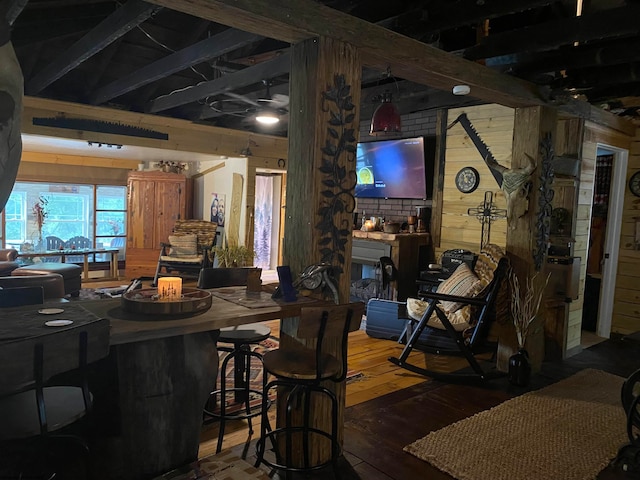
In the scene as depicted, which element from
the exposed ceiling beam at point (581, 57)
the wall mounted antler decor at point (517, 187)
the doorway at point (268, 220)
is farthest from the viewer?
the doorway at point (268, 220)

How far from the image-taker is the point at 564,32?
275 centimetres

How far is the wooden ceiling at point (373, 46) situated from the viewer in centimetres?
237

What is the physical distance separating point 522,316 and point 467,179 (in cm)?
187

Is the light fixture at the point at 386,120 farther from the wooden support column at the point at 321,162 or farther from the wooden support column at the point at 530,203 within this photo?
the wooden support column at the point at 321,162

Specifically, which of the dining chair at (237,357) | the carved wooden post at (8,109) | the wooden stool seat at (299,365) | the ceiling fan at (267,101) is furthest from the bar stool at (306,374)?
the ceiling fan at (267,101)

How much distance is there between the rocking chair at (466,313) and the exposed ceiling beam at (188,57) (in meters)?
2.25

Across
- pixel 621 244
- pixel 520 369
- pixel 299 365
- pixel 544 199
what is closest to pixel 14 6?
pixel 299 365

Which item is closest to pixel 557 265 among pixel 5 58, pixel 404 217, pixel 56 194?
pixel 404 217

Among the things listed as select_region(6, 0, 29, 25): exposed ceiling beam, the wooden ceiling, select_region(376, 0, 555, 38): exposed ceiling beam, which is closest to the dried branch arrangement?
the wooden ceiling

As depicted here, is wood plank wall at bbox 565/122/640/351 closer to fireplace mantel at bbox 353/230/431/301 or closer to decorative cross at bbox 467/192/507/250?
decorative cross at bbox 467/192/507/250

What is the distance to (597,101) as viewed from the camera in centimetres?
434

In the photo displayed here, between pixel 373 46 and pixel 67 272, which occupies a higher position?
pixel 373 46

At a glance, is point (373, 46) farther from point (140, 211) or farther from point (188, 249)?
point (140, 211)

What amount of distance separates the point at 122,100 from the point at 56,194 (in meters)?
3.04
